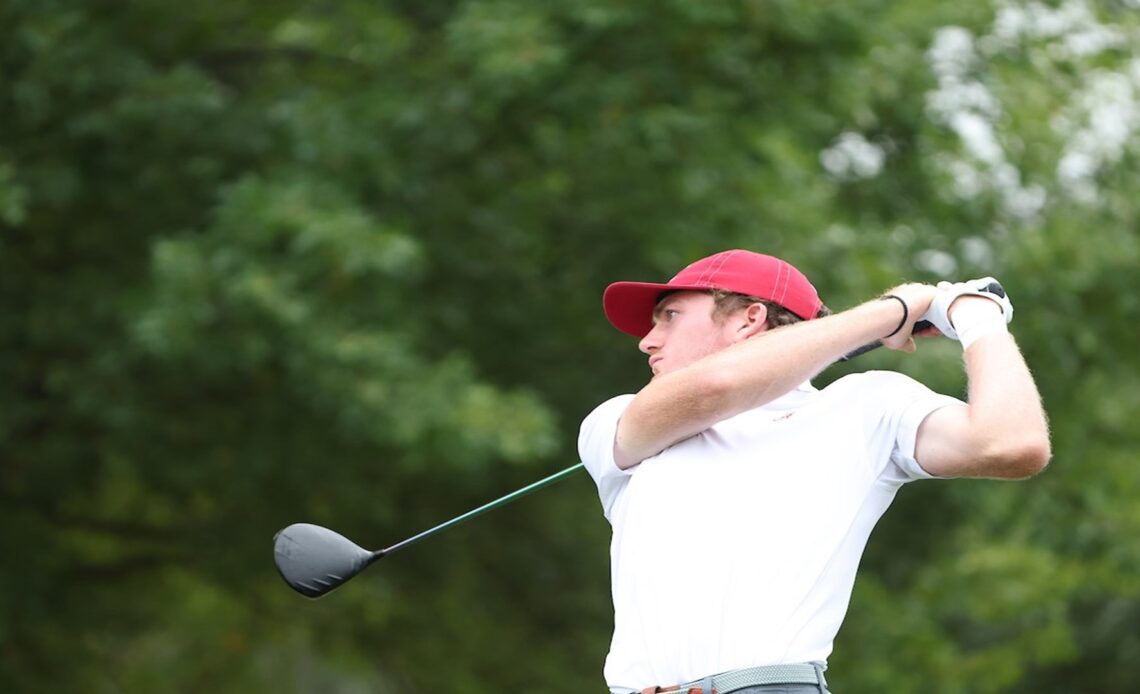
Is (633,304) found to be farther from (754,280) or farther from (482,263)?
(482,263)

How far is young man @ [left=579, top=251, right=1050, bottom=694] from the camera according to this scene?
2988 mm

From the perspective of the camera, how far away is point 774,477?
10.2ft

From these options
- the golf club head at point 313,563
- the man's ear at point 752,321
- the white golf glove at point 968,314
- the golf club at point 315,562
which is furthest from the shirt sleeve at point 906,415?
the golf club head at point 313,563

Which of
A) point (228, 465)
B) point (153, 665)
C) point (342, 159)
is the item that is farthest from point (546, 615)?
point (153, 665)

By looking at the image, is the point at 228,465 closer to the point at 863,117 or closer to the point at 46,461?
the point at 46,461

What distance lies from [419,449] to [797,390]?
4787 millimetres

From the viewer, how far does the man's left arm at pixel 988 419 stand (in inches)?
111

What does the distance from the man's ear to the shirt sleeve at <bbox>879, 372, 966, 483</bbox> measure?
29 centimetres

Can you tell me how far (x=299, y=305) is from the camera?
7695mm

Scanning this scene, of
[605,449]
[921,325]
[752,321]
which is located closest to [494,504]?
[605,449]

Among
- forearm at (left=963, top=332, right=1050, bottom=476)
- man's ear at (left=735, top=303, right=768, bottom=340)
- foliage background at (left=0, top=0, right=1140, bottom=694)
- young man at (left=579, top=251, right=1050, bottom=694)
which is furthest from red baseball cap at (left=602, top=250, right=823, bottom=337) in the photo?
foliage background at (left=0, top=0, right=1140, bottom=694)

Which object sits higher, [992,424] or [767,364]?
[767,364]

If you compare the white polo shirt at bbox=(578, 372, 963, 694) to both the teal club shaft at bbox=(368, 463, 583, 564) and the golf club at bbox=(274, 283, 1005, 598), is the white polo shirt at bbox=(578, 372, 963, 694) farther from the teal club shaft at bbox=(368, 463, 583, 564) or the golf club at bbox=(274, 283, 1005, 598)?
the golf club at bbox=(274, 283, 1005, 598)

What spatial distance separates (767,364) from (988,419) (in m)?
0.40
